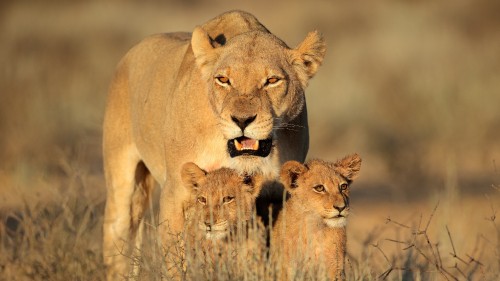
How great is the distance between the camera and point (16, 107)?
14883 millimetres

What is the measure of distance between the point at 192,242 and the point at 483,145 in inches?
343

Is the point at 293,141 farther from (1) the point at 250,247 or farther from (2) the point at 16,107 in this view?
(2) the point at 16,107

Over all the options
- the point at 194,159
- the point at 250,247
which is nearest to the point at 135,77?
the point at 194,159

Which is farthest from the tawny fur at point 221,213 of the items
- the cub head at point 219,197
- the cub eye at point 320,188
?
the cub eye at point 320,188

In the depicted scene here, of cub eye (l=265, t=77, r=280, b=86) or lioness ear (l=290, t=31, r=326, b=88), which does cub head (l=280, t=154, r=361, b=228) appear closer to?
cub eye (l=265, t=77, r=280, b=86)

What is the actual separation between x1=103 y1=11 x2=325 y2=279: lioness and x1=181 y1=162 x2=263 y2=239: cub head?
107mm

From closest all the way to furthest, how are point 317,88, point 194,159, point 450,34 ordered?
point 194,159
point 317,88
point 450,34

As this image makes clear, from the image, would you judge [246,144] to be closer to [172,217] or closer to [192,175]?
[192,175]

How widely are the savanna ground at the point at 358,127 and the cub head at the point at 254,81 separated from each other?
799 millimetres

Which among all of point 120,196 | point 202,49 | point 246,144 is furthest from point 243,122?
point 120,196

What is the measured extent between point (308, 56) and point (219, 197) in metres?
1.12

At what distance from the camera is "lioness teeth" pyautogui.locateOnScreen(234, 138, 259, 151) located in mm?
6008

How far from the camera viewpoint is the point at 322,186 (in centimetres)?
587

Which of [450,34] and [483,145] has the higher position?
[450,34]
